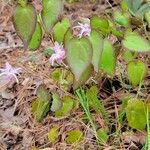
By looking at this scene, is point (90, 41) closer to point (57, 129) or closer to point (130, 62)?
point (130, 62)

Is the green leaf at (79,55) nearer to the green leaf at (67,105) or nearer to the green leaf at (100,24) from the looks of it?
the green leaf at (100,24)

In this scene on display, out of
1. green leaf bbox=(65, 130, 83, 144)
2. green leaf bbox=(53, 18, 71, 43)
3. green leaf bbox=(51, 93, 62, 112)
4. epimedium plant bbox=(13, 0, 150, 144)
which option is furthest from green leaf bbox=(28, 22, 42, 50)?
green leaf bbox=(65, 130, 83, 144)

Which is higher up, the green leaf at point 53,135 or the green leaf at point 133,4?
the green leaf at point 133,4

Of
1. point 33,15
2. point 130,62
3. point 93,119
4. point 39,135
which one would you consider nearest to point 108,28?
point 130,62

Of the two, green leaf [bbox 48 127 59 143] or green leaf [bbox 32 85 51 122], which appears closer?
green leaf [bbox 32 85 51 122]

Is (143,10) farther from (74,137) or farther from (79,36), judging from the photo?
(74,137)

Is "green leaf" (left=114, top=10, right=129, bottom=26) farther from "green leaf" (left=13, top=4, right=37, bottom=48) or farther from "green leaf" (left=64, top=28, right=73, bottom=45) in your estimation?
"green leaf" (left=13, top=4, right=37, bottom=48)

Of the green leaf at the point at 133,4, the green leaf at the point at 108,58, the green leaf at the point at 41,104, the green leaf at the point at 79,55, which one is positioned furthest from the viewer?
the green leaf at the point at 41,104

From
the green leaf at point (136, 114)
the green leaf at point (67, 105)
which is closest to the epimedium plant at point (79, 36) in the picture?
the green leaf at point (136, 114)
